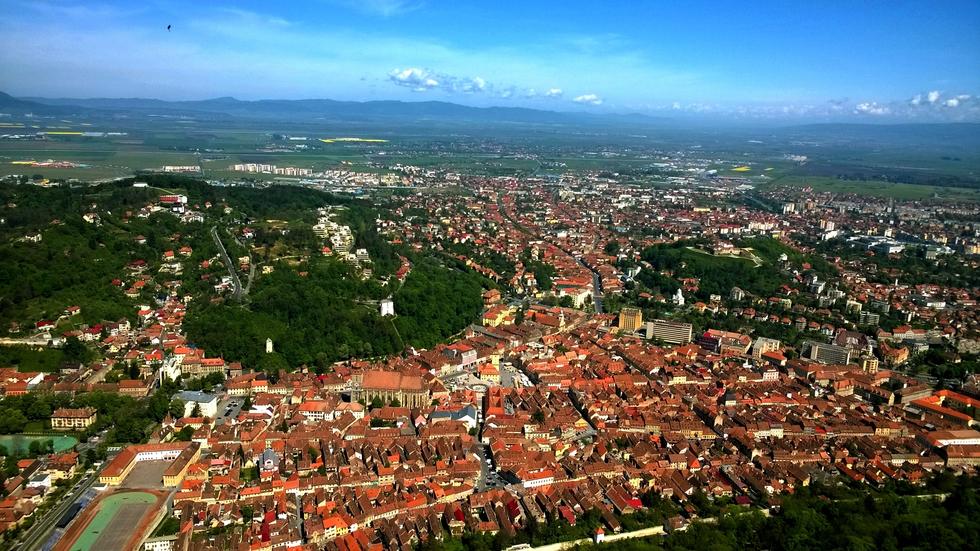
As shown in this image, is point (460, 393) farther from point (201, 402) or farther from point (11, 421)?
point (11, 421)

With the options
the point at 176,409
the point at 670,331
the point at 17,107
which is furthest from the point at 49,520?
the point at 17,107

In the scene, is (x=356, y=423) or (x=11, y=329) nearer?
(x=356, y=423)

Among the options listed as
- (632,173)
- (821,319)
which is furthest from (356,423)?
(632,173)

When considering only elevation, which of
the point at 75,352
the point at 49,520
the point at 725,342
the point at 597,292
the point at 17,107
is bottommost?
the point at 49,520

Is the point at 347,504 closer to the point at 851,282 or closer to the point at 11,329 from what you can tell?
the point at 11,329

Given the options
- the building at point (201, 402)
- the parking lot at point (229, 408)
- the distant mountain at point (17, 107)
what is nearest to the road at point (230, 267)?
the parking lot at point (229, 408)
